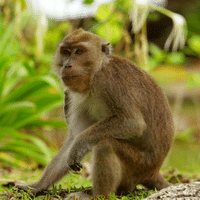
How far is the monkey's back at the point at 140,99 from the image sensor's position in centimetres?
335

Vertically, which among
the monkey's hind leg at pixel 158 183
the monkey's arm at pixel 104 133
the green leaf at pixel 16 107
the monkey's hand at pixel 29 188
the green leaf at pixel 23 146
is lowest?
the green leaf at pixel 23 146

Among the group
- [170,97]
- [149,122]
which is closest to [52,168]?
[149,122]

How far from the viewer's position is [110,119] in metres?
3.30

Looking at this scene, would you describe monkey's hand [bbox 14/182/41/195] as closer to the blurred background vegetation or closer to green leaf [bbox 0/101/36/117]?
the blurred background vegetation

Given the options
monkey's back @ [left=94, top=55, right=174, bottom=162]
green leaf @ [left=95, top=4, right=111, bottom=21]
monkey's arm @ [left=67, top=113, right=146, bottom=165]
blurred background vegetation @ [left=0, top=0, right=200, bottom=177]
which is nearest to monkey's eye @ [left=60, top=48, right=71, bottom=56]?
monkey's back @ [left=94, top=55, right=174, bottom=162]

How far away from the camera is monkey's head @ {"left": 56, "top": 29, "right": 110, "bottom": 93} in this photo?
131 inches

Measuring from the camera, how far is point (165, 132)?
3.54 metres

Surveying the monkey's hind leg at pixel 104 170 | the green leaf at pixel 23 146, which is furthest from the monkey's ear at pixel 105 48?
the green leaf at pixel 23 146

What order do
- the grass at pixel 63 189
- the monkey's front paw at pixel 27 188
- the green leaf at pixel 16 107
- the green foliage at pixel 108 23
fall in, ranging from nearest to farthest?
1. the grass at pixel 63 189
2. the monkey's front paw at pixel 27 188
3. the green leaf at pixel 16 107
4. the green foliage at pixel 108 23

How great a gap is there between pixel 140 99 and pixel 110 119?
42 cm

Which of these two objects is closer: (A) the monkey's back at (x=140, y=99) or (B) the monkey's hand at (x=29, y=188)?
(A) the monkey's back at (x=140, y=99)

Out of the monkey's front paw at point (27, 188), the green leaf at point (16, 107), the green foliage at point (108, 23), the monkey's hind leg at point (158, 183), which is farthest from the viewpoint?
the green foliage at point (108, 23)

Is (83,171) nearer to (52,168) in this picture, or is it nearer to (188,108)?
(52,168)

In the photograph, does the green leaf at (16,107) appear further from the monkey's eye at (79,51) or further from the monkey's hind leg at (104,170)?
the monkey's hind leg at (104,170)
